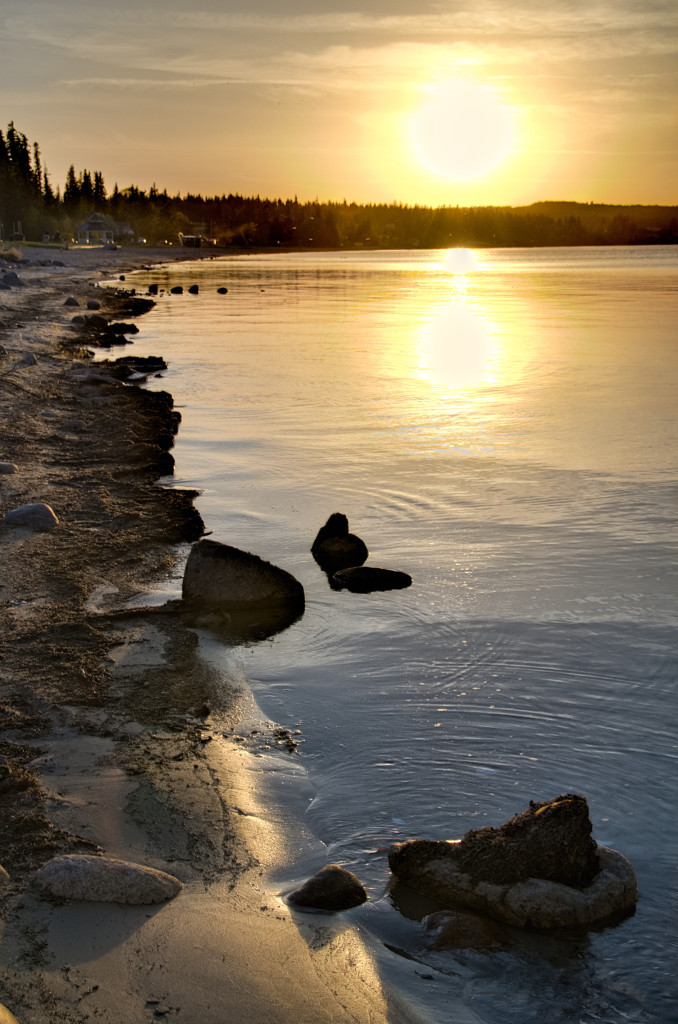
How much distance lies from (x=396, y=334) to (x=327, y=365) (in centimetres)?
1175

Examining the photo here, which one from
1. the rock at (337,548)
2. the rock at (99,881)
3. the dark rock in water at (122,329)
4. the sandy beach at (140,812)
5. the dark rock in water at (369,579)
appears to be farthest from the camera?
the dark rock in water at (122,329)

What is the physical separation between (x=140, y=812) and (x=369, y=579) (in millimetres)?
4222

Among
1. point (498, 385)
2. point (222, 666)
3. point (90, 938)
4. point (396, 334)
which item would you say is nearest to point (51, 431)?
point (222, 666)

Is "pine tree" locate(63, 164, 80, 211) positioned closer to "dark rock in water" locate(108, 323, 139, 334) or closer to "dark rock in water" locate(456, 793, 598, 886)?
"dark rock in water" locate(108, 323, 139, 334)

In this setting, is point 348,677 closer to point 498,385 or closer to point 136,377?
point 136,377

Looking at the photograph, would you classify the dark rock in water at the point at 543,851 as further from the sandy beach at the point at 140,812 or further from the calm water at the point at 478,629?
the sandy beach at the point at 140,812

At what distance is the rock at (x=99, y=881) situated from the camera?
3.97 m

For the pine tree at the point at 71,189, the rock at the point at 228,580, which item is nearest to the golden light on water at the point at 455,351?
the rock at the point at 228,580

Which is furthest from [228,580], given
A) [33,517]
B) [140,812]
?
[140,812]

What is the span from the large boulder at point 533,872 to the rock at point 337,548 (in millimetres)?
4767

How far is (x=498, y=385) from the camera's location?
24422 millimetres

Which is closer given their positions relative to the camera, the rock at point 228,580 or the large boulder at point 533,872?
the large boulder at point 533,872

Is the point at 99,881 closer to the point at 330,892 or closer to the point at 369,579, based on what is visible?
the point at 330,892

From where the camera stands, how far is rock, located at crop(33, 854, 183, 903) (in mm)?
3967
